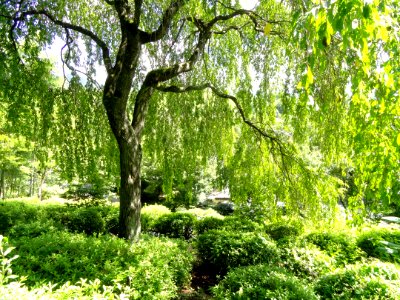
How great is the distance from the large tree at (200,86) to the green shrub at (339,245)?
1339mm

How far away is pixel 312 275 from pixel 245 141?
235 centimetres

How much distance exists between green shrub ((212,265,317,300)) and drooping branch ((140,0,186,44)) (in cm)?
333

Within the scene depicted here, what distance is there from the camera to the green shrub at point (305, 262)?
4527mm

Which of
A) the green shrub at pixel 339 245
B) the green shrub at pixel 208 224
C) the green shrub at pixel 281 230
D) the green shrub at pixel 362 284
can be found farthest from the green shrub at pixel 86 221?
the green shrub at pixel 362 284

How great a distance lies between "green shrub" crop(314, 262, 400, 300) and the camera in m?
2.88

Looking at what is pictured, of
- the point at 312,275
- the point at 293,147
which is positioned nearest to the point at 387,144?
the point at 293,147

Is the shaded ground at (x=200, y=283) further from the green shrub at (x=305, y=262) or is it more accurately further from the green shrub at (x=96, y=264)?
the green shrub at (x=305, y=262)

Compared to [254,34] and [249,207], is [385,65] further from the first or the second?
[249,207]

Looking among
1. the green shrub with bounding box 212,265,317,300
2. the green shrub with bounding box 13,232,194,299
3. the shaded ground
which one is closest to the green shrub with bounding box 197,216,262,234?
the shaded ground

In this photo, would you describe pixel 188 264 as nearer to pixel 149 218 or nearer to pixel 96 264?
pixel 96 264

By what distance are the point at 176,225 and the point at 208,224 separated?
0.80 m

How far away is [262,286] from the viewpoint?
3.19 metres

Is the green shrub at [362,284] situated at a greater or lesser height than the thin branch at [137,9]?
lesser

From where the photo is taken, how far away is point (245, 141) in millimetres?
5309
